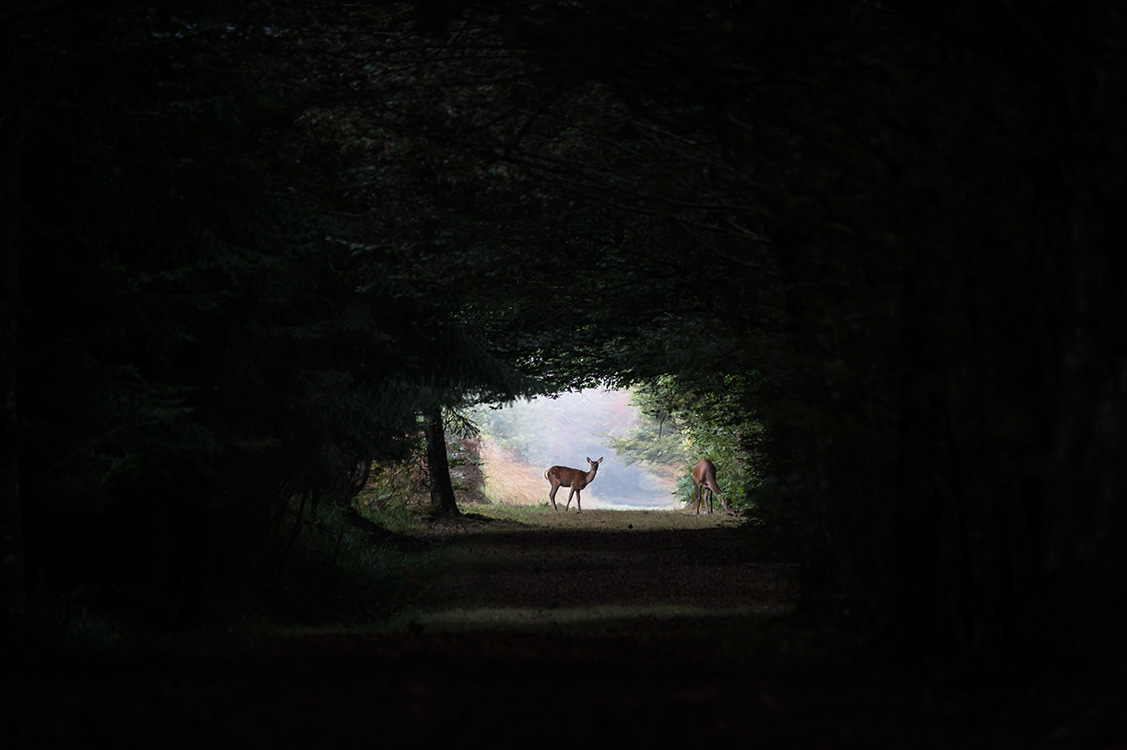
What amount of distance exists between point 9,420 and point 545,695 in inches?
173

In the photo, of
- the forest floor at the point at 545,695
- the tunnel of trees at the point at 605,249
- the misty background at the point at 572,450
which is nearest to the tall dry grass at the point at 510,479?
the misty background at the point at 572,450

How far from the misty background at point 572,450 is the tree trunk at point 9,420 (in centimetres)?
5158

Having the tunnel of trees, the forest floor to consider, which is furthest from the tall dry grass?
the forest floor

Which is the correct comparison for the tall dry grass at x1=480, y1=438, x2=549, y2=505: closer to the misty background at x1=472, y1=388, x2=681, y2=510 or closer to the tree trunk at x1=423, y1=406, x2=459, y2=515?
the misty background at x1=472, y1=388, x2=681, y2=510

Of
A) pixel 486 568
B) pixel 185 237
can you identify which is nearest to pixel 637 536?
pixel 486 568

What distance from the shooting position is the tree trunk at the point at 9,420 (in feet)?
23.9

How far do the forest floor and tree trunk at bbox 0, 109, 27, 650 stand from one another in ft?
2.14

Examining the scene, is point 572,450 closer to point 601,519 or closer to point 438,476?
point 601,519

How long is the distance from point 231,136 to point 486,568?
370 inches

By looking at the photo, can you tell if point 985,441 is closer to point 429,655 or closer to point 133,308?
point 429,655

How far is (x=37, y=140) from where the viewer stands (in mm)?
8312

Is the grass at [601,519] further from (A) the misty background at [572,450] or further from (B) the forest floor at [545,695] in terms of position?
(A) the misty background at [572,450]

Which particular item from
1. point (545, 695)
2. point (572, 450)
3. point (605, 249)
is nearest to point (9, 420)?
point (545, 695)

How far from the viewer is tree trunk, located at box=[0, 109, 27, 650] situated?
7293mm
